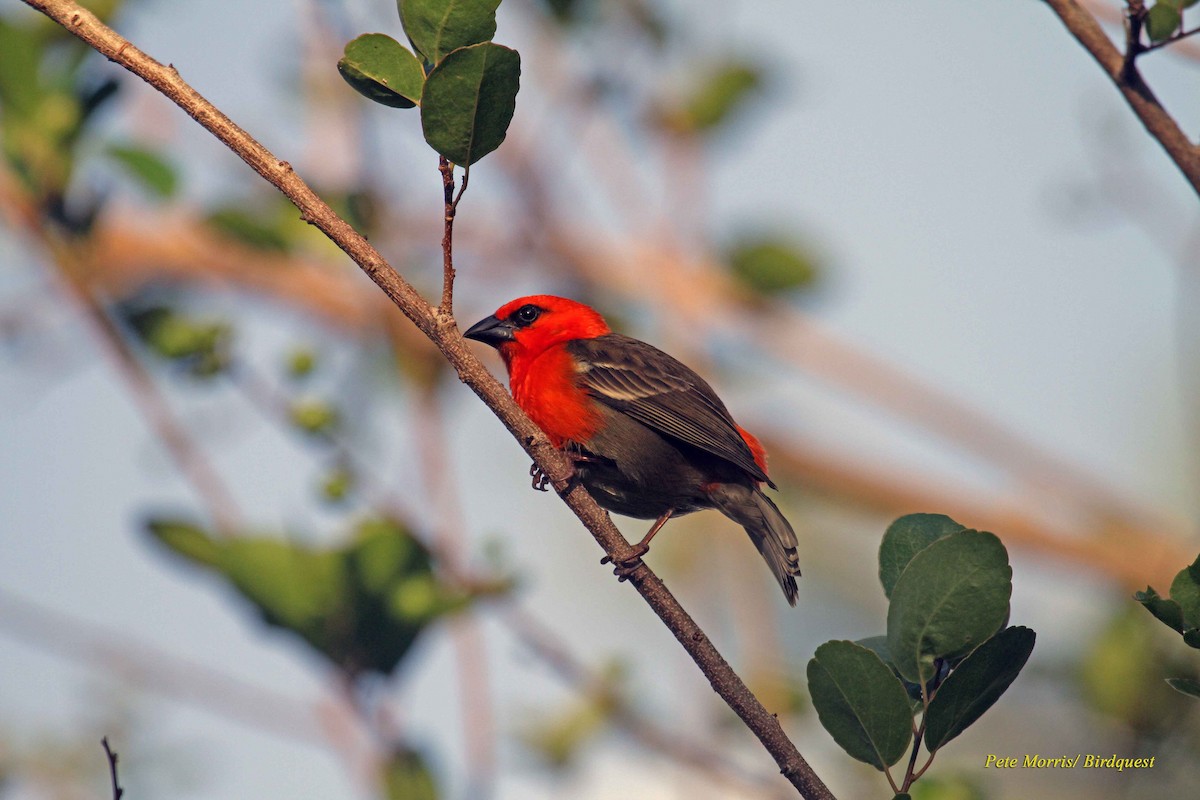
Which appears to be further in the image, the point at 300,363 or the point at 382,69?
the point at 300,363

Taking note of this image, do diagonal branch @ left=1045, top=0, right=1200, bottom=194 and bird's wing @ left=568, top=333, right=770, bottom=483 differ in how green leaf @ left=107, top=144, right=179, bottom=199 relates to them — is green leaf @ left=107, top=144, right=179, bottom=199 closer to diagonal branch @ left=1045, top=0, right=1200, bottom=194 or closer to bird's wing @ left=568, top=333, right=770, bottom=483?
bird's wing @ left=568, top=333, right=770, bottom=483

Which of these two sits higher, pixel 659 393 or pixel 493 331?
pixel 493 331

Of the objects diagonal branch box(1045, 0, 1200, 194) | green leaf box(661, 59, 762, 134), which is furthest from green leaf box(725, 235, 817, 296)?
diagonal branch box(1045, 0, 1200, 194)

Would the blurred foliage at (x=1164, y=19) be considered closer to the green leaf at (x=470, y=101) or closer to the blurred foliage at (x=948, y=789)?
the green leaf at (x=470, y=101)

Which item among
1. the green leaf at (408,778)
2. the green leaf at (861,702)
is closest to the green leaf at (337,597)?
the green leaf at (408,778)

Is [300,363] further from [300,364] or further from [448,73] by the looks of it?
[448,73]

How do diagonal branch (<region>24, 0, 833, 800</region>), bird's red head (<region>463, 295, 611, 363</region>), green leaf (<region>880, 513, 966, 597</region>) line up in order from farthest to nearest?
1. bird's red head (<region>463, 295, 611, 363</region>)
2. green leaf (<region>880, 513, 966, 597</region>)
3. diagonal branch (<region>24, 0, 833, 800</region>)

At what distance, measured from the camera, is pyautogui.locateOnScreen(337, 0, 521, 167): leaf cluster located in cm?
222

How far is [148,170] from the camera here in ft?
13.8

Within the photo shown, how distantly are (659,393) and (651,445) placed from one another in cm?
29

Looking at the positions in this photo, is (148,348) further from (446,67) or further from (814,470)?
(814,470)

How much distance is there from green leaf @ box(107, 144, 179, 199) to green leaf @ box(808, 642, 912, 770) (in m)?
3.11

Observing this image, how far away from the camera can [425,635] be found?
3.56 meters

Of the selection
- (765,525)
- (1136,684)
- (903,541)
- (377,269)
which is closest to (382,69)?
(377,269)
